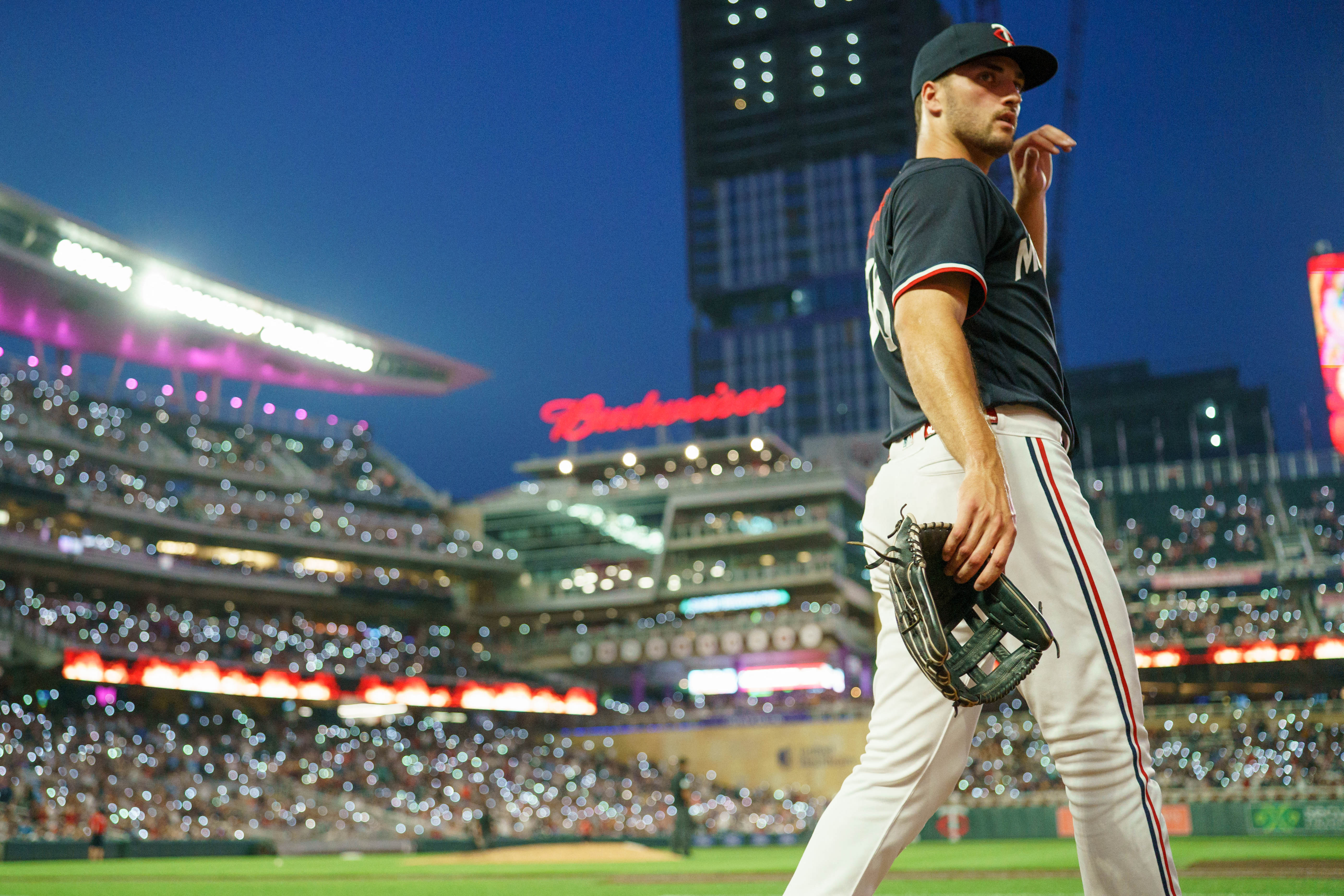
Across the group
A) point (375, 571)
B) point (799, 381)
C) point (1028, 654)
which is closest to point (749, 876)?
point (1028, 654)

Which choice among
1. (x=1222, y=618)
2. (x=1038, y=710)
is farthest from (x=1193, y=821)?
(x=1038, y=710)

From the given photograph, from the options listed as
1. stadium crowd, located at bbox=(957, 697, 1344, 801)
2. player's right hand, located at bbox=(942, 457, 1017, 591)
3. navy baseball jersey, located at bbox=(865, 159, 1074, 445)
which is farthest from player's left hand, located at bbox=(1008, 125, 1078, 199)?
stadium crowd, located at bbox=(957, 697, 1344, 801)

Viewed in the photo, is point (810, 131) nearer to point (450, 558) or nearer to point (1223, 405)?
point (1223, 405)

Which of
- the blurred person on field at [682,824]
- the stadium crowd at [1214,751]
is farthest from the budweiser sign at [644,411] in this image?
the blurred person on field at [682,824]

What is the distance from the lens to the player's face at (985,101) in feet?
10.5

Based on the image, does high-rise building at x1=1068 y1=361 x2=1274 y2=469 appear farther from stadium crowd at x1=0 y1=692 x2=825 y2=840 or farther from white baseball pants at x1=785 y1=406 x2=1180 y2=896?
white baseball pants at x1=785 y1=406 x2=1180 y2=896

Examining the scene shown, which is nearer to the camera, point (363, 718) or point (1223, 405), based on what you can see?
point (363, 718)

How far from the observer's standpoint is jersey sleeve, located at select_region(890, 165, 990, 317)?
9.37ft

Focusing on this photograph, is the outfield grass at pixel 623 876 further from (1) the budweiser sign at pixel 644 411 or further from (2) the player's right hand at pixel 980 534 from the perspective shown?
(1) the budweiser sign at pixel 644 411

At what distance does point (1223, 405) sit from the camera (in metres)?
89.8

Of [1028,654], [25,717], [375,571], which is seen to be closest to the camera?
[1028,654]

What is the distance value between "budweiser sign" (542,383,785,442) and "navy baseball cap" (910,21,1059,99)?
60.8 m

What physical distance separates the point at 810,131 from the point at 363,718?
100380 mm

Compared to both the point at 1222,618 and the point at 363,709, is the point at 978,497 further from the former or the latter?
the point at 1222,618
